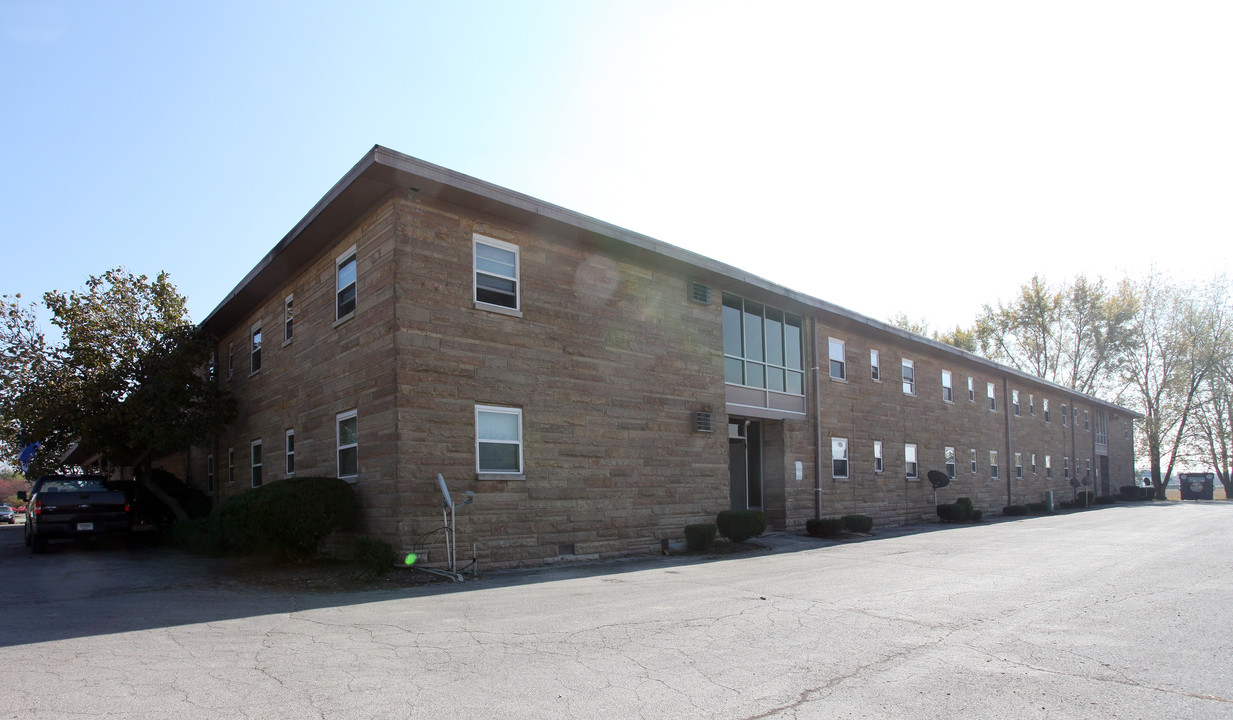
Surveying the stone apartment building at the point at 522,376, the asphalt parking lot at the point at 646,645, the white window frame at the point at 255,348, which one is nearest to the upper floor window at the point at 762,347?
the stone apartment building at the point at 522,376

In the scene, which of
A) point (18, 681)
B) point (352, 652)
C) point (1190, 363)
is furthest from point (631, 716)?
point (1190, 363)

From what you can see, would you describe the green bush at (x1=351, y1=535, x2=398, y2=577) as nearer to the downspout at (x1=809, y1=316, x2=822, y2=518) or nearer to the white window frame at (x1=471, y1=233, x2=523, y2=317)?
the white window frame at (x1=471, y1=233, x2=523, y2=317)

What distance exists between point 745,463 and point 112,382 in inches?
623

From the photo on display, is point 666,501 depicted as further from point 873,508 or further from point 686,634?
point 873,508

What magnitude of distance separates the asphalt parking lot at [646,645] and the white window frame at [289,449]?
4104 millimetres

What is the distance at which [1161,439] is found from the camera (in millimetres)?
58500

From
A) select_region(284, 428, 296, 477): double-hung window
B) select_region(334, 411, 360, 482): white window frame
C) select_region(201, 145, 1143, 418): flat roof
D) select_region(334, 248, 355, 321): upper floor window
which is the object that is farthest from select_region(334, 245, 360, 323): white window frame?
select_region(284, 428, 296, 477): double-hung window

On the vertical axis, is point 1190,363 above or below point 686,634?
above

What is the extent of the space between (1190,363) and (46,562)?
62.0 metres

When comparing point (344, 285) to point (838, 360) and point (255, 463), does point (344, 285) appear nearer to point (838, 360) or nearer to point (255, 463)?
point (255, 463)

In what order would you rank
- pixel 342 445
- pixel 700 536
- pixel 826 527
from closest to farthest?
pixel 342 445, pixel 700 536, pixel 826 527

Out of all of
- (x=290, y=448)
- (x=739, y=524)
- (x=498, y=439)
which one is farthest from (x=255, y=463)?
(x=739, y=524)

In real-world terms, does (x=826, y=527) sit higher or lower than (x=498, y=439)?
lower

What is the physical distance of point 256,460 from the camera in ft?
61.2
